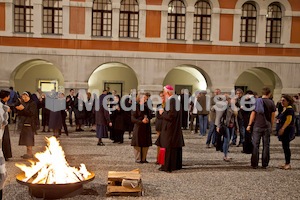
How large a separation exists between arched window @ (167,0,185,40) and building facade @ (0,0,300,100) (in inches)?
2.3

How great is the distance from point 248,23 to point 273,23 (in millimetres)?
1588

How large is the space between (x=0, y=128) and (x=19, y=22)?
14.9 m

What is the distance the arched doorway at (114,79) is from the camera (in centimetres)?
2167

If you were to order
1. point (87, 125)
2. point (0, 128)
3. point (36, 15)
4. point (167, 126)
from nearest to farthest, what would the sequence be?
point (0, 128) < point (167, 126) < point (87, 125) < point (36, 15)

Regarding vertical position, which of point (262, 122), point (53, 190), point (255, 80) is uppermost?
point (255, 80)

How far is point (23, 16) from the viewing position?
56.7ft

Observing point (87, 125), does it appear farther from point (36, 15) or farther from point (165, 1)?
point (165, 1)

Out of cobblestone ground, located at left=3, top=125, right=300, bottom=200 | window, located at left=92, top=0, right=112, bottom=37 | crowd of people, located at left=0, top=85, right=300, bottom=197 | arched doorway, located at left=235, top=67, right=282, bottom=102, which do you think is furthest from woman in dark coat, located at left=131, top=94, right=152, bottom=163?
arched doorway, located at left=235, top=67, right=282, bottom=102

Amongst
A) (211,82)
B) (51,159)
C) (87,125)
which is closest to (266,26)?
(211,82)

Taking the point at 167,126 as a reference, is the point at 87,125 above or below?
below

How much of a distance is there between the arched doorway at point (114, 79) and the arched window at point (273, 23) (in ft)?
31.3

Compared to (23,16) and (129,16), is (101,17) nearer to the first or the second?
(129,16)

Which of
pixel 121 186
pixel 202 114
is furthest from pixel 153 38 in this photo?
pixel 121 186

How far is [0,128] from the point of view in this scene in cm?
435
